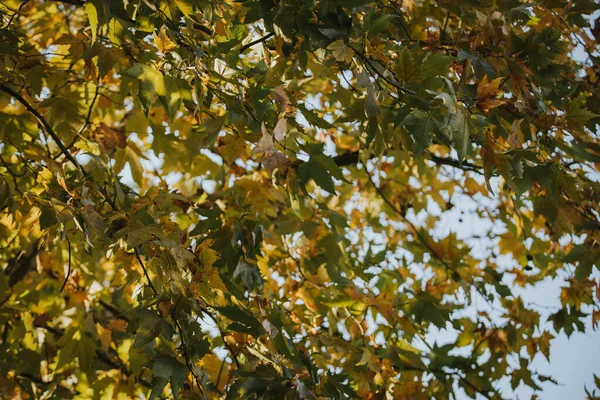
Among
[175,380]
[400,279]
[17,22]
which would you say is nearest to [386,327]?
[400,279]

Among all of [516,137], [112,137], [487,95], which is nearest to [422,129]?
[487,95]

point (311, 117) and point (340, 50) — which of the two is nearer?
point (340, 50)

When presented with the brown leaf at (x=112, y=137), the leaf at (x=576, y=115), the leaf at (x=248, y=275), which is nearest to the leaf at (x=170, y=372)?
the leaf at (x=248, y=275)

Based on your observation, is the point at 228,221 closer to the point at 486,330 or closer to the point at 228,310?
the point at 228,310

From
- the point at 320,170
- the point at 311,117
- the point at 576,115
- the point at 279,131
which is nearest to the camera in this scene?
the point at 279,131

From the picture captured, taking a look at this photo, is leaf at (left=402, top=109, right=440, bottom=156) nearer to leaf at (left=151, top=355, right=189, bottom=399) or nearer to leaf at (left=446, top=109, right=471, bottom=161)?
leaf at (left=446, top=109, right=471, bottom=161)

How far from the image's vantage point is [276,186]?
1.67m

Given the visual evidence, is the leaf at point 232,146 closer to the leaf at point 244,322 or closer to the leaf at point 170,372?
the leaf at point 244,322

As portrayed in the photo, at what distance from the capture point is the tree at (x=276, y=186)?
1583mm

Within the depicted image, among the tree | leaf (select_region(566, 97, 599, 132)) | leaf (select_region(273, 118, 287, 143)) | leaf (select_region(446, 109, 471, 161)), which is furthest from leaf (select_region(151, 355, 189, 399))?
leaf (select_region(566, 97, 599, 132))

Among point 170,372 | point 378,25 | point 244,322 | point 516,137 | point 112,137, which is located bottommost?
point 170,372

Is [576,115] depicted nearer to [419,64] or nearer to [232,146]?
[419,64]

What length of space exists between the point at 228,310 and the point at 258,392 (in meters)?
0.24

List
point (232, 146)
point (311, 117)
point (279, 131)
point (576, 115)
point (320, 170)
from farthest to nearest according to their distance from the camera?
point (232, 146) < point (576, 115) < point (311, 117) < point (320, 170) < point (279, 131)
